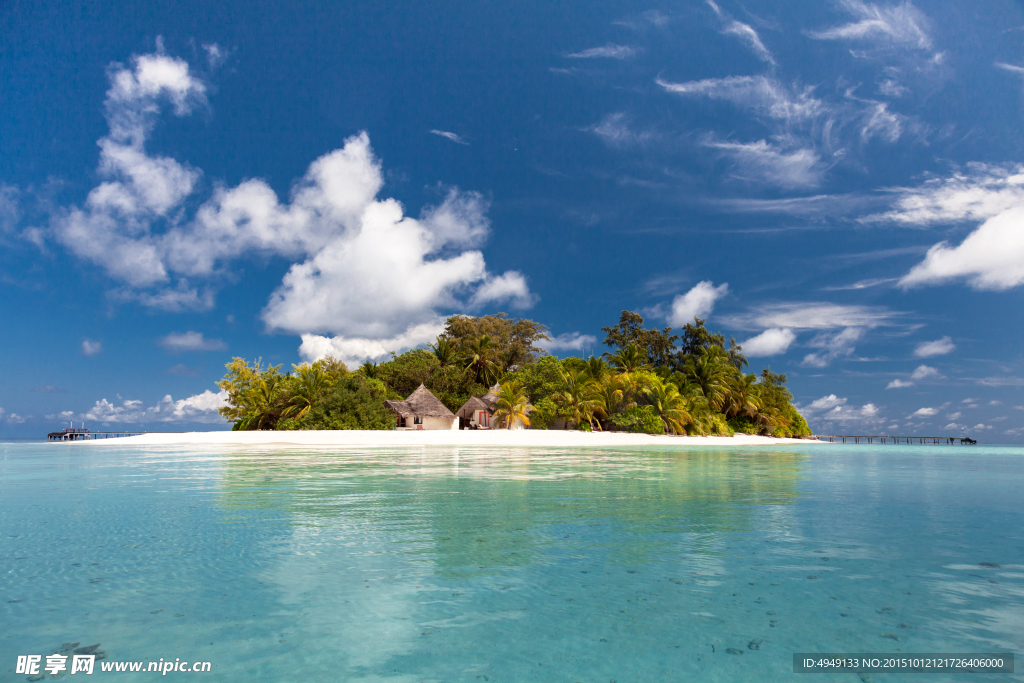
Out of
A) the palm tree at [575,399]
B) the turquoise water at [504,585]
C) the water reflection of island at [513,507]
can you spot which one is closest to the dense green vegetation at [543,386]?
the palm tree at [575,399]

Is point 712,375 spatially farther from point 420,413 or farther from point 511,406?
point 420,413

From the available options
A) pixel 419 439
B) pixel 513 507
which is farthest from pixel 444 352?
pixel 513 507

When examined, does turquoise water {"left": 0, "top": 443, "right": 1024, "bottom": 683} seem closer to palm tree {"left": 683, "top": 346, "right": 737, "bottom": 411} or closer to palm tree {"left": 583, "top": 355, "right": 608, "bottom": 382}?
palm tree {"left": 583, "top": 355, "right": 608, "bottom": 382}

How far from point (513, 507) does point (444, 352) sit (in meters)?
43.9

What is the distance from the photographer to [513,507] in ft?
24.5

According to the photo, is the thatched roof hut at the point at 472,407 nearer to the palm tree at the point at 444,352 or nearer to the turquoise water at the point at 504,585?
the palm tree at the point at 444,352

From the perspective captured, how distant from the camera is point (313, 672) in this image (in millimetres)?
2723

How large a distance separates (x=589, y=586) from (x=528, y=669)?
1.32 metres

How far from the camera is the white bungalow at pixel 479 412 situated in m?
41.5

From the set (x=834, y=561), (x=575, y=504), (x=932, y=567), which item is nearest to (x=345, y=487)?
(x=575, y=504)

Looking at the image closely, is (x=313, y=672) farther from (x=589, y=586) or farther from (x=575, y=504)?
(x=575, y=504)

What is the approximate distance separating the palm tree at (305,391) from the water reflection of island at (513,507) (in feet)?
77.9

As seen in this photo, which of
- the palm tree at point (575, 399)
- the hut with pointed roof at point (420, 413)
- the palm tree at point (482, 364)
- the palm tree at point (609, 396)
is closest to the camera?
the palm tree at point (575, 399)

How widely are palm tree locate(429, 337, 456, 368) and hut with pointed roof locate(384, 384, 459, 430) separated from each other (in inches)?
361
